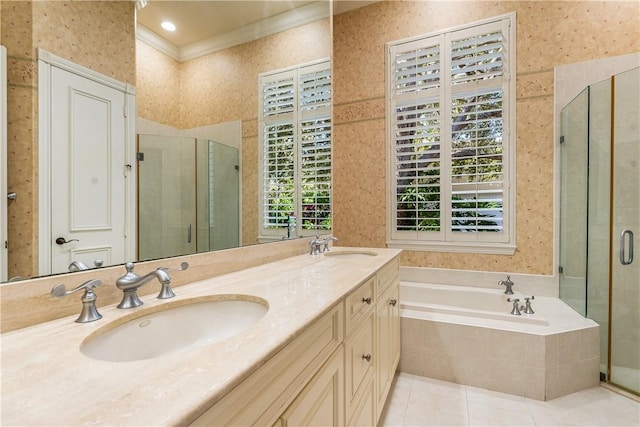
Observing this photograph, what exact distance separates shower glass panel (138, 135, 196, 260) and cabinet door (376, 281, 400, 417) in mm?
979

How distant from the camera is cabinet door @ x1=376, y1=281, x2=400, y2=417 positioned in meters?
1.55

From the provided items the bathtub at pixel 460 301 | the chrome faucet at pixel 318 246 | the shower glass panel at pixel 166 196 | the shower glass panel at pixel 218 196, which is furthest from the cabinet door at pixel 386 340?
the shower glass panel at pixel 166 196

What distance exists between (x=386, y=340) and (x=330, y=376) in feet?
2.88

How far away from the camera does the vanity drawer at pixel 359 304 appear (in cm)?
110

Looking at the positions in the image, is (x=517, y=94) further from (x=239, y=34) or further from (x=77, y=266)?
(x=77, y=266)

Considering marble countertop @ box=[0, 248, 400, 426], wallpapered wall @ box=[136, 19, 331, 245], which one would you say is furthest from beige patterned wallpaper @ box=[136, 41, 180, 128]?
marble countertop @ box=[0, 248, 400, 426]

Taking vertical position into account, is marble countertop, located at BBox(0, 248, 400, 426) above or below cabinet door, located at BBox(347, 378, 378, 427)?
above

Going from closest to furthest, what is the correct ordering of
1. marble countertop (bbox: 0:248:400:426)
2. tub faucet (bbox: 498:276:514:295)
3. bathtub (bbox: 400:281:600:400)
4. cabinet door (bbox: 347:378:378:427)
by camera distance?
1. marble countertop (bbox: 0:248:400:426)
2. cabinet door (bbox: 347:378:378:427)
3. bathtub (bbox: 400:281:600:400)
4. tub faucet (bbox: 498:276:514:295)

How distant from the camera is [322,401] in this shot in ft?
2.86

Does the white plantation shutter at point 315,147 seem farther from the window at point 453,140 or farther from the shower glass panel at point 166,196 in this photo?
the shower glass panel at point 166,196

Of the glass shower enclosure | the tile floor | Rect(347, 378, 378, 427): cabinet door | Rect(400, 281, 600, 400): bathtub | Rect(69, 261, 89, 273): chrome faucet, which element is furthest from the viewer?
the glass shower enclosure

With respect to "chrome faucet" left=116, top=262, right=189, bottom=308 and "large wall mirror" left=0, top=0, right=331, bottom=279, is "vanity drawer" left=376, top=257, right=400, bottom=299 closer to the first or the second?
"large wall mirror" left=0, top=0, right=331, bottom=279

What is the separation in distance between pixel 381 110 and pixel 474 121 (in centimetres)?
85

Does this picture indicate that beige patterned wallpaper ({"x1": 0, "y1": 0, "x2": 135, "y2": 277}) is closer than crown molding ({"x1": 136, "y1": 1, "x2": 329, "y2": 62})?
Yes
